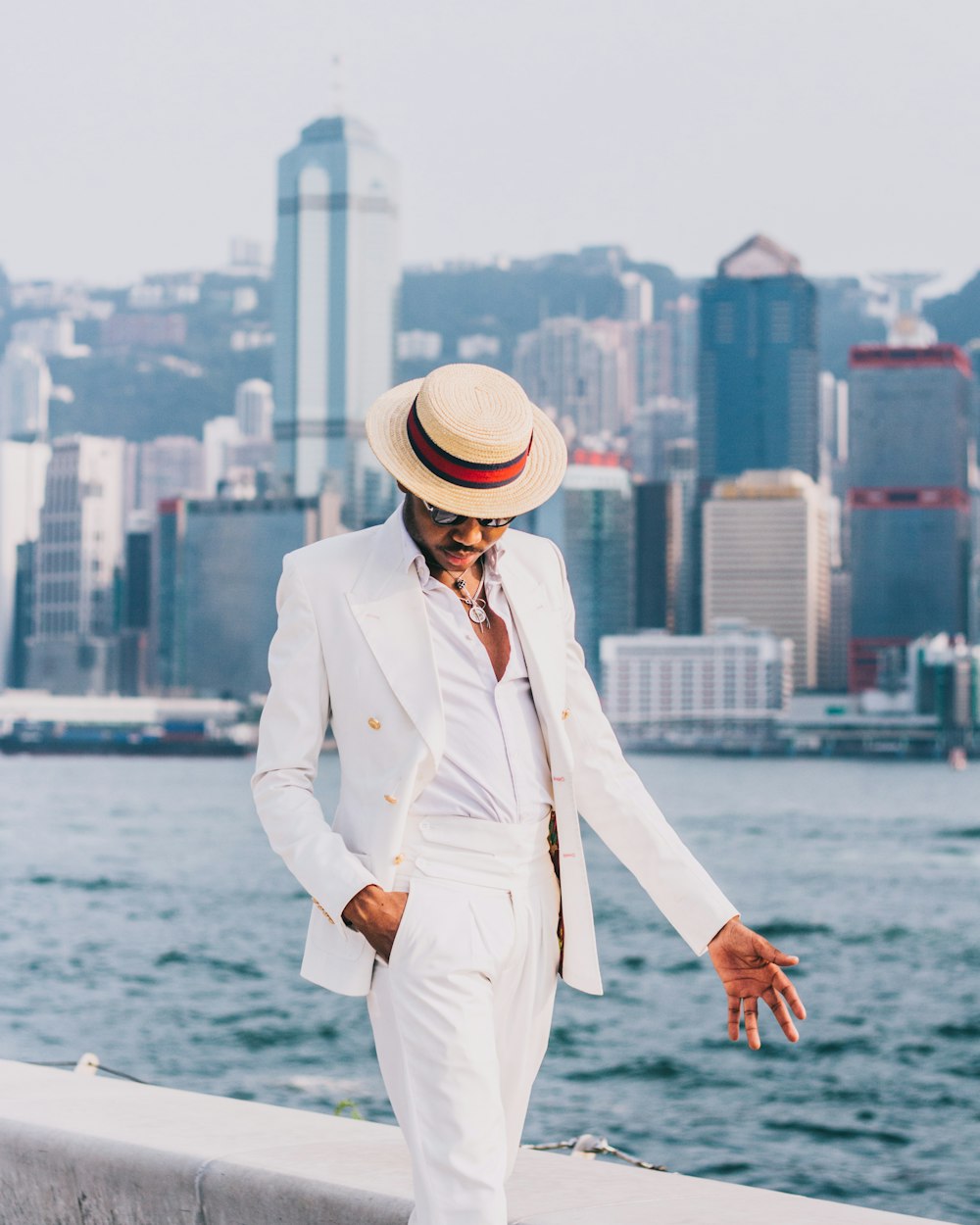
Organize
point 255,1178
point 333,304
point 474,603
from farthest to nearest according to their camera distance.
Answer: point 333,304, point 255,1178, point 474,603

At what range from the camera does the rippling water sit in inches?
779

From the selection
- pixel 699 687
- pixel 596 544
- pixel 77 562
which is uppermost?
pixel 596 544

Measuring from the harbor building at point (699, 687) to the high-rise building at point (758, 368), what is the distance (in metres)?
26.4

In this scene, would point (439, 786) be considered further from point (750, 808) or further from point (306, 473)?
point (306, 473)

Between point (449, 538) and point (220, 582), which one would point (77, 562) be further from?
point (449, 538)

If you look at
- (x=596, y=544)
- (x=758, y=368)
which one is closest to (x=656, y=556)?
(x=596, y=544)

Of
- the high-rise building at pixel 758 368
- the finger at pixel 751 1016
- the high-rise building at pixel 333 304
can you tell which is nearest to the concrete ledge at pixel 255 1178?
the finger at pixel 751 1016

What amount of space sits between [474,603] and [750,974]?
619 millimetres

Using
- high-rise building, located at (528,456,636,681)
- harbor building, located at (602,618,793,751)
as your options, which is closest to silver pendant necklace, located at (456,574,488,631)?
harbor building, located at (602,618,793,751)

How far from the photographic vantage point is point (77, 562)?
131m

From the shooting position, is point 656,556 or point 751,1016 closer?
point 751,1016

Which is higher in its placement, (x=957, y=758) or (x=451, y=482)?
(x=451, y=482)

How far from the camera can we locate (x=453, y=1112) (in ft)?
7.42

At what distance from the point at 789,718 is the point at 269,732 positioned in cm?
11463
